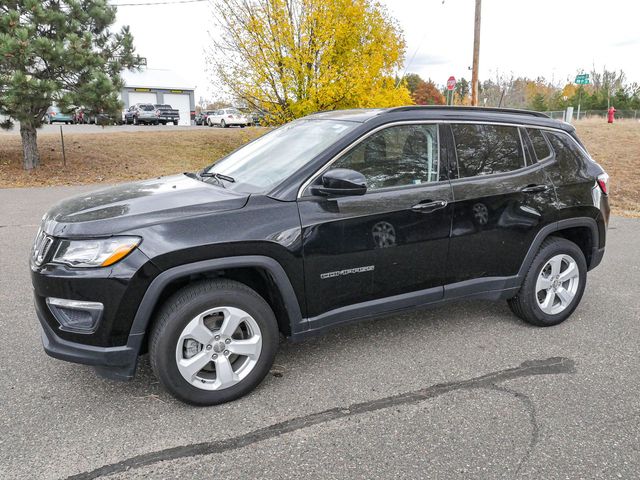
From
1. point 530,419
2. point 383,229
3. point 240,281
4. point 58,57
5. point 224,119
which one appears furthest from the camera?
point 224,119

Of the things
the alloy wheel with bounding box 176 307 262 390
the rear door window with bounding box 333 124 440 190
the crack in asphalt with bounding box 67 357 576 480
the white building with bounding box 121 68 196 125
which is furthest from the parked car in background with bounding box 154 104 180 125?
the crack in asphalt with bounding box 67 357 576 480

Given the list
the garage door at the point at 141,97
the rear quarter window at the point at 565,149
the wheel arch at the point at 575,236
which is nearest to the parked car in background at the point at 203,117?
the garage door at the point at 141,97

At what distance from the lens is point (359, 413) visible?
2926 mm

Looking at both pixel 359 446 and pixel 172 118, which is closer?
pixel 359 446

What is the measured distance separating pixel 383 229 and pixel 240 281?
38.9 inches

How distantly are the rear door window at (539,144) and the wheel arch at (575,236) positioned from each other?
0.54m

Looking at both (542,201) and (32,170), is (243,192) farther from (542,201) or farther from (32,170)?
(32,170)

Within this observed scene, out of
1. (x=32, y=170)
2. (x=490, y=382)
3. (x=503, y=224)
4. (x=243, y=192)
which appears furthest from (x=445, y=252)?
(x=32, y=170)

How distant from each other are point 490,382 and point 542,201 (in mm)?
1537

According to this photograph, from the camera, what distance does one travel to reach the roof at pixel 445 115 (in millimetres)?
3512

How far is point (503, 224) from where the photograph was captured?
3.77 metres

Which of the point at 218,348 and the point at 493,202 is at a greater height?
the point at 493,202

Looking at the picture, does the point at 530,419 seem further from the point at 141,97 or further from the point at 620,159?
the point at 141,97

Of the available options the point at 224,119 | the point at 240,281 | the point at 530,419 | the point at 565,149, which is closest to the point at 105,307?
the point at 240,281
